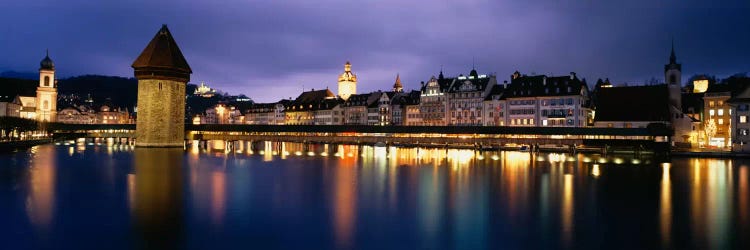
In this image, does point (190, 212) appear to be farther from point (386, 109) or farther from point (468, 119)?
point (386, 109)

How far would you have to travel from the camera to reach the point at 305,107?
8800 cm

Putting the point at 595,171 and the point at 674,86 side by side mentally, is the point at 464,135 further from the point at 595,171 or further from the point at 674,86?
the point at 595,171

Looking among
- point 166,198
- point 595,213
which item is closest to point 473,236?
point 595,213

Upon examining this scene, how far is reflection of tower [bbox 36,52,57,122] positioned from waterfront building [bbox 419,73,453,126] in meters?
45.2

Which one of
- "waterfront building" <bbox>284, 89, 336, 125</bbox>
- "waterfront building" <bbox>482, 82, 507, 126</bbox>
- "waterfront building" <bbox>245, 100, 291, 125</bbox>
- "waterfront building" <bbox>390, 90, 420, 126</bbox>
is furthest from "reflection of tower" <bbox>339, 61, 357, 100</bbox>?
"waterfront building" <bbox>482, 82, 507, 126</bbox>

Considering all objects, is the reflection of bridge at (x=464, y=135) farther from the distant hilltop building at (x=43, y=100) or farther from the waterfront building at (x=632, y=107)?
the distant hilltop building at (x=43, y=100)

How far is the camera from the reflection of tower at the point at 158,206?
39.0 feet

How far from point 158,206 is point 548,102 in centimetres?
4452

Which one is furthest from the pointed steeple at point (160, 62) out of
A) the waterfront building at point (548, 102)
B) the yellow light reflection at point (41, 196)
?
the waterfront building at point (548, 102)

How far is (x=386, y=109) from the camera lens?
240 feet

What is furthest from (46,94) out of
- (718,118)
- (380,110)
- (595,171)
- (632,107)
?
(718,118)

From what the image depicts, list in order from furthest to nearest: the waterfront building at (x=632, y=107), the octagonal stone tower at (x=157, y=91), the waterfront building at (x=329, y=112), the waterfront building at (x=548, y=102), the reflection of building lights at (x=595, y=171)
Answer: the waterfront building at (x=329, y=112)
the waterfront building at (x=548, y=102)
the waterfront building at (x=632, y=107)
the octagonal stone tower at (x=157, y=91)
the reflection of building lights at (x=595, y=171)

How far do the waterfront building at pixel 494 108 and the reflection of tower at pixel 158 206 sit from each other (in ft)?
124

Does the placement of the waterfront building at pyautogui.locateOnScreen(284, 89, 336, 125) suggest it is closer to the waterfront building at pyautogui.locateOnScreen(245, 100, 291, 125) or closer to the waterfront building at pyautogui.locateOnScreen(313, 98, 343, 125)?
the waterfront building at pyautogui.locateOnScreen(313, 98, 343, 125)
